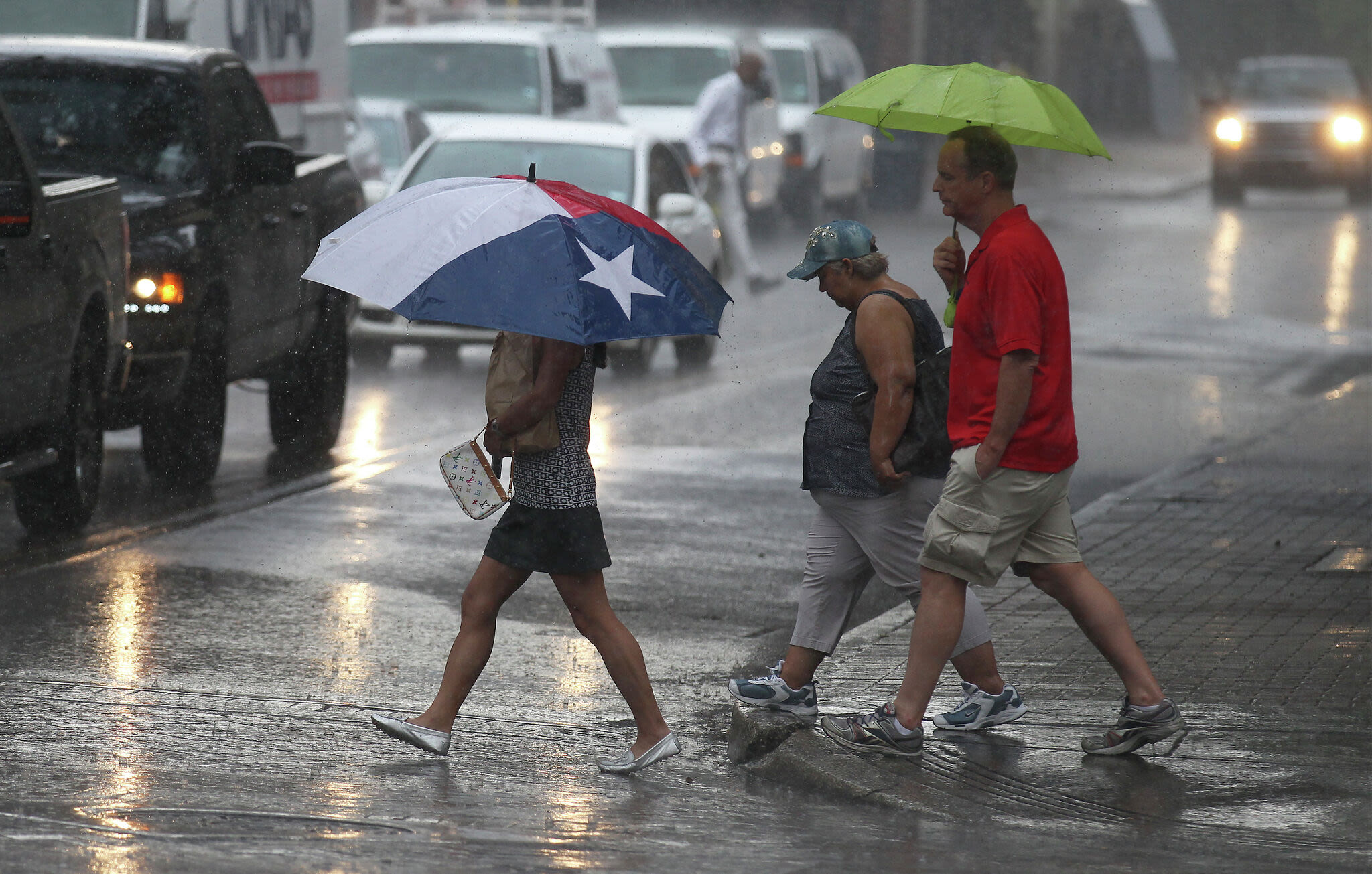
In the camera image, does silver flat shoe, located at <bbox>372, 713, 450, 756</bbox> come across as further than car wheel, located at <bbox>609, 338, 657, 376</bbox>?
No

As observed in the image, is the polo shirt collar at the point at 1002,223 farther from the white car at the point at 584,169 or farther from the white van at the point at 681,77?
the white van at the point at 681,77

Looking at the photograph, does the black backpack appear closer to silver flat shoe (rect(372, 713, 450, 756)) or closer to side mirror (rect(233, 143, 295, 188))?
silver flat shoe (rect(372, 713, 450, 756))

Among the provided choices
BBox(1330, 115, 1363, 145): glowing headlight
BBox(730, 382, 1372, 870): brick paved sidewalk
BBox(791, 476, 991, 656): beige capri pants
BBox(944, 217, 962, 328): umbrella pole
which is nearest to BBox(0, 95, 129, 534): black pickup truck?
BBox(730, 382, 1372, 870): brick paved sidewalk

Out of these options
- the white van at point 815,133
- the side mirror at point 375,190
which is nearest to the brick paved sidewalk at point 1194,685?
the side mirror at point 375,190

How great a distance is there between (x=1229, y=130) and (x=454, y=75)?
51.2ft

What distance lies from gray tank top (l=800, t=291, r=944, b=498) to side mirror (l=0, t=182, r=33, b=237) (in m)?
3.75

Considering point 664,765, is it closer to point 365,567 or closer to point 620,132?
point 365,567

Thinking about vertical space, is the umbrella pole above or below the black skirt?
above

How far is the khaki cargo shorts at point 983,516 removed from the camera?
595cm

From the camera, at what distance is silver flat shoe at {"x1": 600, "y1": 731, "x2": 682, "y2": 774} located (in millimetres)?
6059

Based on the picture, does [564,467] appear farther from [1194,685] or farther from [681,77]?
[681,77]

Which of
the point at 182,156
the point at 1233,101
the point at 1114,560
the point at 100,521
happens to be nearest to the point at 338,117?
the point at 182,156

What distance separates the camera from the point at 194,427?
35.5 ft

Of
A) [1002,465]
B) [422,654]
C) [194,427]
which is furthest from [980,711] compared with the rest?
[194,427]
